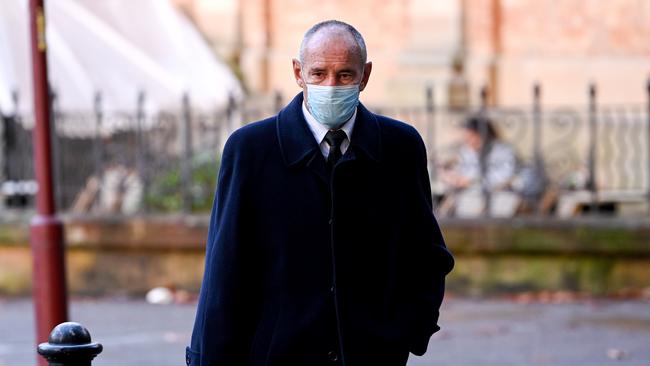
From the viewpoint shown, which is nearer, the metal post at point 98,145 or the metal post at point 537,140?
the metal post at point 537,140

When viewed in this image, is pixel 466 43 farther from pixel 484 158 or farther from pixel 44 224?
pixel 44 224

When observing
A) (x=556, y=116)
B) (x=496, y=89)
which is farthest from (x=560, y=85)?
(x=556, y=116)

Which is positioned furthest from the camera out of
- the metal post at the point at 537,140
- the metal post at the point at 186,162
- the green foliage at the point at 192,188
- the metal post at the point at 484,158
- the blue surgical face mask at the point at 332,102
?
the green foliage at the point at 192,188

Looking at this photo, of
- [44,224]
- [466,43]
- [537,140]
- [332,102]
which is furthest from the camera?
[466,43]

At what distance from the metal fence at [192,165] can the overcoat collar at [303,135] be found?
9598 millimetres

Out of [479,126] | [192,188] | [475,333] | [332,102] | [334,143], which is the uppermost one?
[332,102]

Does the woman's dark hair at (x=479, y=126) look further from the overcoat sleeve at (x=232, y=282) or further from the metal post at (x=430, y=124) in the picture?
the overcoat sleeve at (x=232, y=282)

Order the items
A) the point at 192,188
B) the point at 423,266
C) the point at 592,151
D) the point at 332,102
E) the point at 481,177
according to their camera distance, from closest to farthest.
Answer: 1. the point at 332,102
2. the point at 423,266
3. the point at 592,151
4. the point at 481,177
5. the point at 192,188

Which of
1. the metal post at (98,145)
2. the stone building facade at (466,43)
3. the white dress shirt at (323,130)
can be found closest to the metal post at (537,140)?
the metal post at (98,145)

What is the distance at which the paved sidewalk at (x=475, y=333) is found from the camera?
9.97 m

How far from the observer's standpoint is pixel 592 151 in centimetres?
1329

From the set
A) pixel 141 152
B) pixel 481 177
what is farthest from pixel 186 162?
pixel 481 177

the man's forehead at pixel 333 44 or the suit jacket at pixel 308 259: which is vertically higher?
the man's forehead at pixel 333 44

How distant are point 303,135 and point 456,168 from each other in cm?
1017
